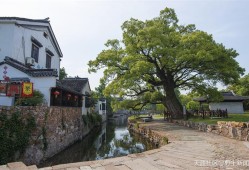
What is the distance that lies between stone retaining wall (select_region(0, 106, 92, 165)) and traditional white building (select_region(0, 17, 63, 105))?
5.04 ft

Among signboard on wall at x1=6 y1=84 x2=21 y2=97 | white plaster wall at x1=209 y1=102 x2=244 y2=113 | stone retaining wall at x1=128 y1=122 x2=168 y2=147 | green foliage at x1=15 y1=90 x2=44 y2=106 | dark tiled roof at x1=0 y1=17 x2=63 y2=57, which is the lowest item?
stone retaining wall at x1=128 y1=122 x2=168 y2=147

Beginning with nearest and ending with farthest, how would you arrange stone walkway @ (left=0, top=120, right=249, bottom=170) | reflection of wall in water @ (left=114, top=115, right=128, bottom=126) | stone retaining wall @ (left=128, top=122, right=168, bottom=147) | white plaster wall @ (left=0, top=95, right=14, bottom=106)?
stone walkway @ (left=0, top=120, right=249, bottom=170) → stone retaining wall @ (left=128, top=122, right=168, bottom=147) → white plaster wall @ (left=0, top=95, right=14, bottom=106) → reflection of wall in water @ (left=114, top=115, right=128, bottom=126)

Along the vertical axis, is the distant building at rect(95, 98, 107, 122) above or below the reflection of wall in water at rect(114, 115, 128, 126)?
above

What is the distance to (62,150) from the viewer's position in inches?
438

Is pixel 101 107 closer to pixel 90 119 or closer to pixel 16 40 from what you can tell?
pixel 90 119

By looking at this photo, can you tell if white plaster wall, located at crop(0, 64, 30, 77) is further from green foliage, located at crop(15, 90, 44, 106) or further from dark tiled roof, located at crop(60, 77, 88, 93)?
dark tiled roof, located at crop(60, 77, 88, 93)

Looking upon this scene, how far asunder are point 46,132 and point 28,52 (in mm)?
7183

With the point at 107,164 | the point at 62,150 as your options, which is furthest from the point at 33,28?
the point at 107,164

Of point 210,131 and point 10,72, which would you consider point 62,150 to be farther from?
point 210,131

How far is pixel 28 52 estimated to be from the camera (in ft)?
44.5

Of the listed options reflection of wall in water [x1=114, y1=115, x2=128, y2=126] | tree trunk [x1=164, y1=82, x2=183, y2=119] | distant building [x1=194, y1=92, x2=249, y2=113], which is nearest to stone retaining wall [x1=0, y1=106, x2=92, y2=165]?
tree trunk [x1=164, y1=82, x2=183, y2=119]

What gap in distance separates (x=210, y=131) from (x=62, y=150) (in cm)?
889

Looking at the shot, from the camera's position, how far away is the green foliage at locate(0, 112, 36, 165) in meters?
6.56
